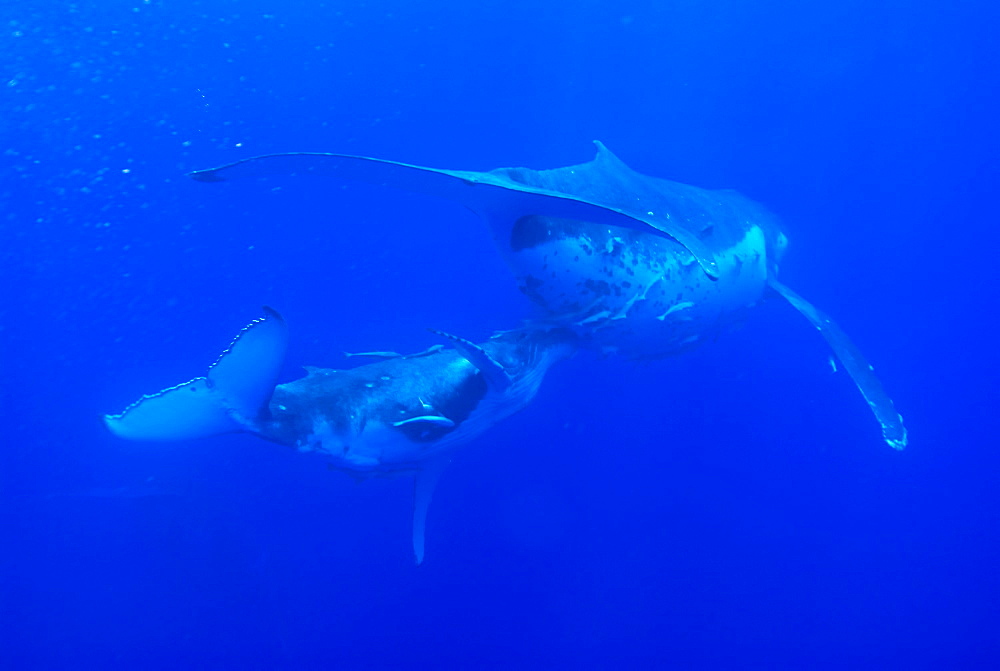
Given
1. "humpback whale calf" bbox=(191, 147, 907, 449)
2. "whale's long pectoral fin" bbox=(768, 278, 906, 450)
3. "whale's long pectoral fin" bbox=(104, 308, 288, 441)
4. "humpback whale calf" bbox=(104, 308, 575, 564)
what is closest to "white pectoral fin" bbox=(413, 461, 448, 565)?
"humpback whale calf" bbox=(104, 308, 575, 564)

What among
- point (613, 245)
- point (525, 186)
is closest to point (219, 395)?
point (525, 186)

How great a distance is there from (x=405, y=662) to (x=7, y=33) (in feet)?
53.0

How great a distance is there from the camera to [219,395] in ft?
9.16

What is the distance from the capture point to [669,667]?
8531mm

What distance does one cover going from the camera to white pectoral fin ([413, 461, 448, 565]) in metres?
4.68

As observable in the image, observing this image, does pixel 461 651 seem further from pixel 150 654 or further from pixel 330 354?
pixel 330 354

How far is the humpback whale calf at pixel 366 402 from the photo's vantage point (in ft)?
9.00

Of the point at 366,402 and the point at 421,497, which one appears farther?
the point at 421,497

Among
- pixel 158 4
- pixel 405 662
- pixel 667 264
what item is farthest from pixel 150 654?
pixel 158 4

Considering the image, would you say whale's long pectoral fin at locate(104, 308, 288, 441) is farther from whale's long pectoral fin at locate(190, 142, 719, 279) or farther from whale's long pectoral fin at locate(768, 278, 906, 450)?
whale's long pectoral fin at locate(768, 278, 906, 450)

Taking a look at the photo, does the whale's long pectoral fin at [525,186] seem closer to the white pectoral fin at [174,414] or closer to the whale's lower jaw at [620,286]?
the whale's lower jaw at [620,286]

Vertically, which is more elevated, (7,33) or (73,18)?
(73,18)

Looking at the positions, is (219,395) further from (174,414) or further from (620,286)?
(620,286)

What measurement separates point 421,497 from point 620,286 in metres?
2.31
